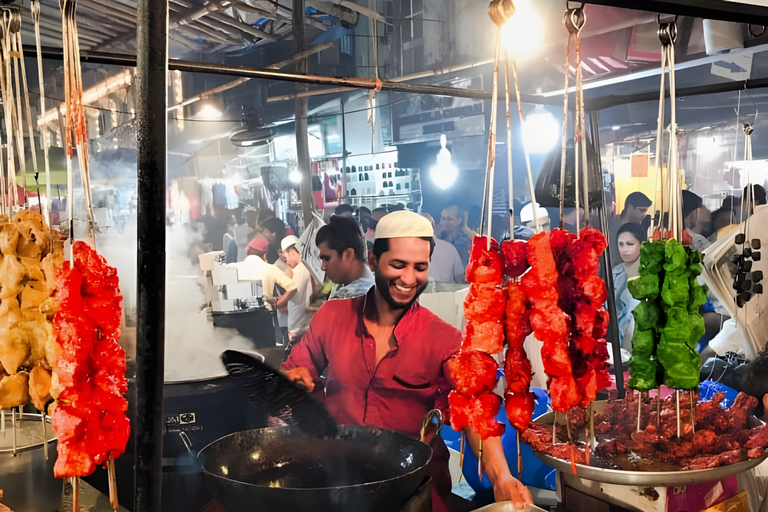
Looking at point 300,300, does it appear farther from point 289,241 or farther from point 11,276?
point 11,276

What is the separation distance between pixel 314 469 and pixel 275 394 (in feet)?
1.81

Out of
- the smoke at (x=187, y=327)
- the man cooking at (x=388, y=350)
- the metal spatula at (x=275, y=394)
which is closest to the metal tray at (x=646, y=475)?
the man cooking at (x=388, y=350)

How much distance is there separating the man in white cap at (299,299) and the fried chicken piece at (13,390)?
67.4 inches

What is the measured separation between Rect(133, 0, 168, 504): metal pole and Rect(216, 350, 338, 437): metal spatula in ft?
7.07

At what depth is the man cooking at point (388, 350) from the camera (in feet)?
10.2

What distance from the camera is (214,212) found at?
→ 292 centimetres

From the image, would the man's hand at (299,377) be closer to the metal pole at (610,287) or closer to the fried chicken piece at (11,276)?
the metal pole at (610,287)

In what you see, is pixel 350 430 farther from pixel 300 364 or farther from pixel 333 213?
pixel 333 213

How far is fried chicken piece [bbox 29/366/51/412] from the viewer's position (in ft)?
4.41

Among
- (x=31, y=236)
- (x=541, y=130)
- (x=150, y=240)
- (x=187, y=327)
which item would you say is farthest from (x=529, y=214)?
(x=150, y=240)

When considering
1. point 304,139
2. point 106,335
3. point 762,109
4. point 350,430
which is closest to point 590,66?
point 762,109

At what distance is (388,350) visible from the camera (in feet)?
10.3

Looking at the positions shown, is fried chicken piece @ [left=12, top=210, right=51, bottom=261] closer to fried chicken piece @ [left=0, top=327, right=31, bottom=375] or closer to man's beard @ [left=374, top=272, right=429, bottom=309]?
fried chicken piece @ [left=0, top=327, right=31, bottom=375]

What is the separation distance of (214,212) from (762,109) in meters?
3.20
